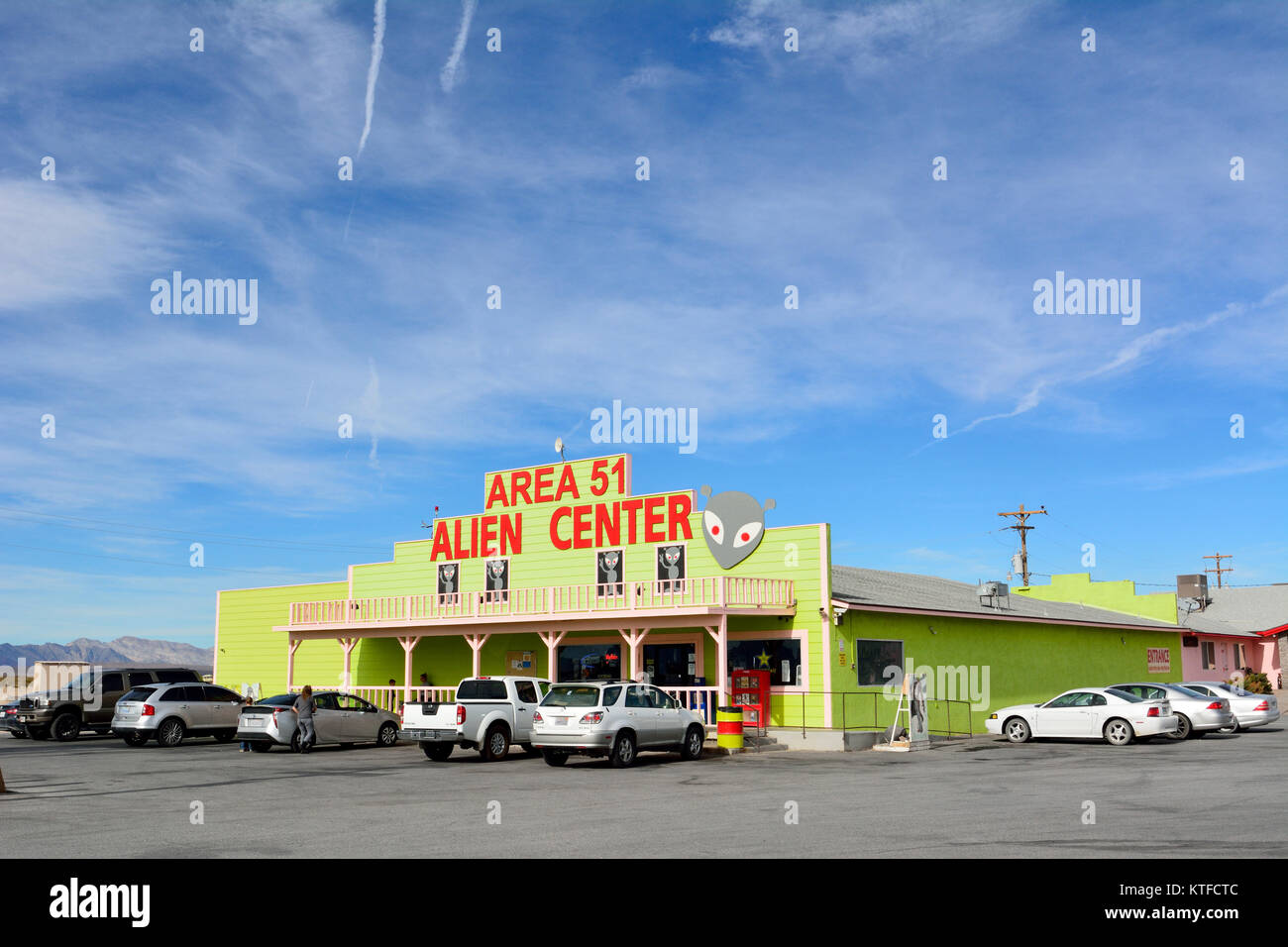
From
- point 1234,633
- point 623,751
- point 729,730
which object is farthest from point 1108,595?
point 623,751

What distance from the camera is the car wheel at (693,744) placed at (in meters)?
23.6

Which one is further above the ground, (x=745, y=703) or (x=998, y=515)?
(x=998, y=515)

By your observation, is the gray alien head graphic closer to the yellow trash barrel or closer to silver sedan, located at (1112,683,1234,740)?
the yellow trash barrel

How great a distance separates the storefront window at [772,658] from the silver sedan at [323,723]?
853cm

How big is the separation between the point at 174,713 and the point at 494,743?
9.45 m

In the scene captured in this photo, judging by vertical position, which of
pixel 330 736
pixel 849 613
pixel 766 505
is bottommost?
pixel 330 736

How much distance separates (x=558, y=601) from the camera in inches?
1198

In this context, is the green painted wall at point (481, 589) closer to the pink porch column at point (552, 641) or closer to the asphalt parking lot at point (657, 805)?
the pink porch column at point (552, 641)

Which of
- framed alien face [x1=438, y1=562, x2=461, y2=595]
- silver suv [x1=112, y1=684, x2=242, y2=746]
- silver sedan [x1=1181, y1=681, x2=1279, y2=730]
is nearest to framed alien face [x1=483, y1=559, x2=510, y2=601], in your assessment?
framed alien face [x1=438, y1=562, x2=461, y2=595]

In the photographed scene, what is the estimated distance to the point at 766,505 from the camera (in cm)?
2983

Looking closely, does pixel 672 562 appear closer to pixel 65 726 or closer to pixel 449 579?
pixel 449 579
